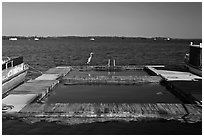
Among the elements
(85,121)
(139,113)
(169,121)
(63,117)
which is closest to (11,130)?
(63,117)

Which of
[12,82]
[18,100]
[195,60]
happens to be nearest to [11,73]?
[12,82]

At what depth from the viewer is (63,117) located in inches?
520

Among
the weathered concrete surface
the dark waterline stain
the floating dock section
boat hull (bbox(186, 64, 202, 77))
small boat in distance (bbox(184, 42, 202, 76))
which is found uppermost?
small boat in distance (bbox(184, 42, 202, 76))

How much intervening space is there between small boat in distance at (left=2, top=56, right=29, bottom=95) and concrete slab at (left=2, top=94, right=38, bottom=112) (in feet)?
12.7

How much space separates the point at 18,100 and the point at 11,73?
8379mm

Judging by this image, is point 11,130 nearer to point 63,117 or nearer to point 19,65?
point 63,117

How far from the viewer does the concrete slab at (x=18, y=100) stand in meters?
14.4

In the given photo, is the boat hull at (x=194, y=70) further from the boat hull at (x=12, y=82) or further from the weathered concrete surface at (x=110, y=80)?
the boat hull at (x=12, y=82)

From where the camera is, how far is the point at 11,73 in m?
23.9

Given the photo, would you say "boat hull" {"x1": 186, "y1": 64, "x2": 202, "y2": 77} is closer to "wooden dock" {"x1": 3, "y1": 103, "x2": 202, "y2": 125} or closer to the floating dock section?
"wooden dock" {"x1": 3, "y1": 103, "x2": 202, "y2": 125}

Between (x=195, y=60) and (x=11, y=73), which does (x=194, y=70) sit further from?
(x=11, y=73)

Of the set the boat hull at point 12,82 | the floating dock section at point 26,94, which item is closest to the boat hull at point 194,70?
the floating dock section at point 26,94

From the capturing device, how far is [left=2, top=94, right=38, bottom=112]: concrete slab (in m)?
14.4

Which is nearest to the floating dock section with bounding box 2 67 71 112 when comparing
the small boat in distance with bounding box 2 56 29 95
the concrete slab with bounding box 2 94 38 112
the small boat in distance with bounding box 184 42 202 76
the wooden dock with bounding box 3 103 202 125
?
the concrete slab with bounding box 2 94 38 112
